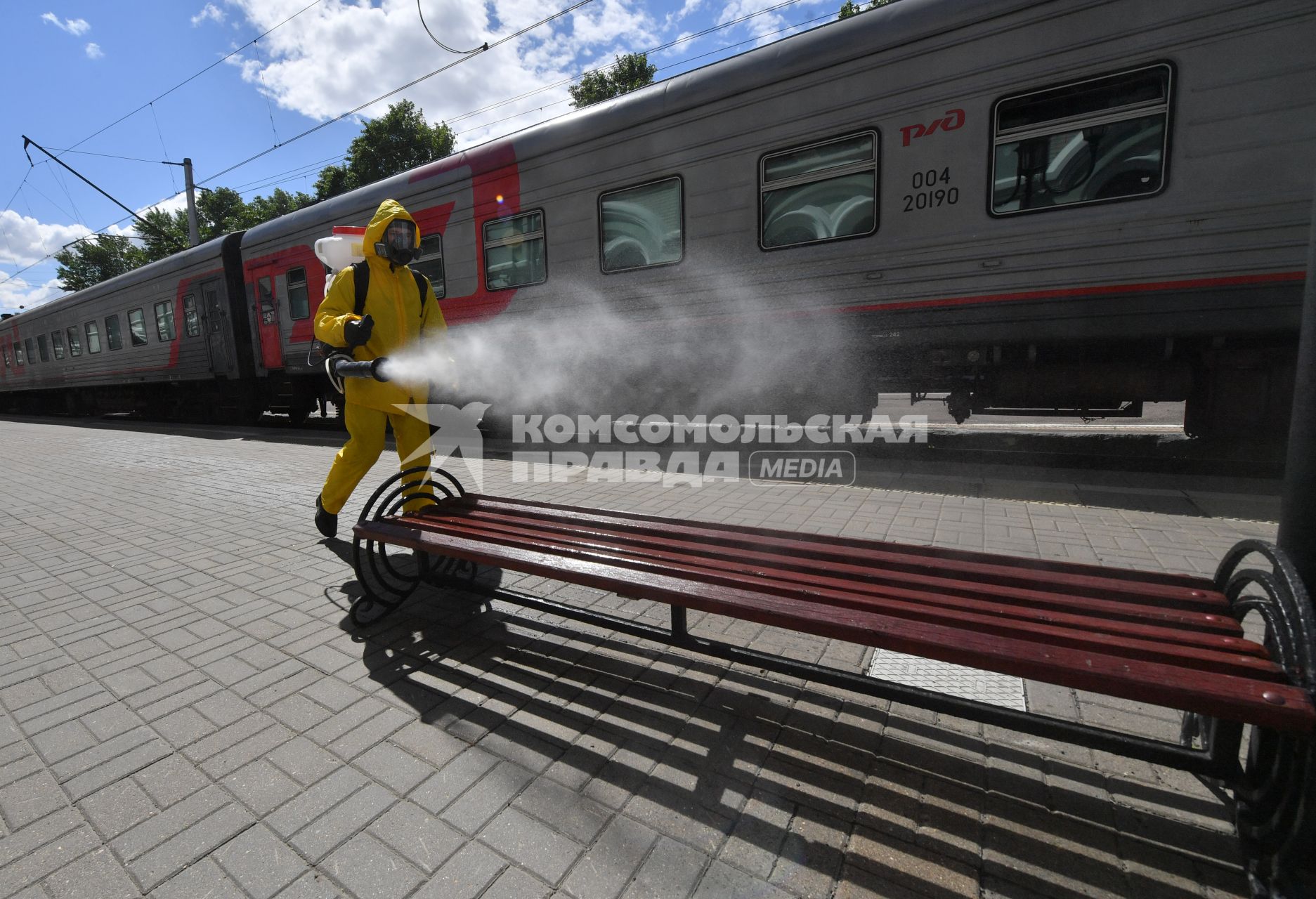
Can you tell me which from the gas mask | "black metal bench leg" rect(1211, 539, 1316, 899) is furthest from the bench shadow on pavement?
the gas mask

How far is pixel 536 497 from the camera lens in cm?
534

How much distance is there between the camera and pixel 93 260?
48.0 meters

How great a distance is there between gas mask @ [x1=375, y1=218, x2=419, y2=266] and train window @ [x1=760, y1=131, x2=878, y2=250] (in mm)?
3484

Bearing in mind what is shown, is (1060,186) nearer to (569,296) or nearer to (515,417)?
(569,296)

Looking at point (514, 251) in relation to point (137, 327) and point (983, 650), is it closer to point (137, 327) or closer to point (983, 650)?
point (983, 650)

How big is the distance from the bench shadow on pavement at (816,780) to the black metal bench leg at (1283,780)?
0.39 feet

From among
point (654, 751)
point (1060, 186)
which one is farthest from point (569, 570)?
point (1060, 186)

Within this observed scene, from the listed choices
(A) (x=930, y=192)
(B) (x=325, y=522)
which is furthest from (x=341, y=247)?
(A) (x=930, y=192)

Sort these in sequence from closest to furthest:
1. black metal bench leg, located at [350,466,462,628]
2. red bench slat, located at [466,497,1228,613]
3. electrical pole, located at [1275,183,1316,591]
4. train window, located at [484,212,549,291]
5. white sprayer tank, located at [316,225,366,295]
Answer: electrical pole, located at [1275,183,1316,591] < red bench slat, located at [466,497,1228,613] < black metal bench leg, located at [350,466,462,628] < white sprayer tank, located at [316,225,366,295] < train window, located at [484,212,549,291]

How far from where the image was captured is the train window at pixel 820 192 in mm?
5418

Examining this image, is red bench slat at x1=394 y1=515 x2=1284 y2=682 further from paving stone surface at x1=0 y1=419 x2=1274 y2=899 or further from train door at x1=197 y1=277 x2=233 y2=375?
train door at x1=197 y1=277 x2=233 y2=375

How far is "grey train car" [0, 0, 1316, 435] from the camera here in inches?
168

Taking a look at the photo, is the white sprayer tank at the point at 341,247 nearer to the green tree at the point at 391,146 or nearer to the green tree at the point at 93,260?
the green tree at the point at 391,146

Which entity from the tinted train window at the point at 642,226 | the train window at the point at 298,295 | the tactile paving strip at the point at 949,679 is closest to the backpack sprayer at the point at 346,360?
the tactile paving strip at the point at 949,679
